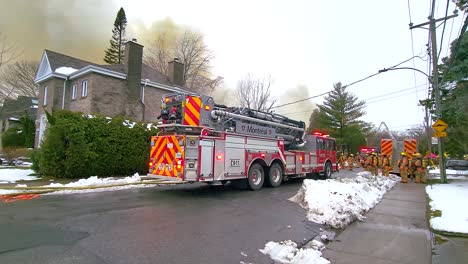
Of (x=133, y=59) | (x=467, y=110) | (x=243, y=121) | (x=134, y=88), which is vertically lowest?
(x=243, y=121)

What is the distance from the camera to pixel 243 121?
12.3 metres

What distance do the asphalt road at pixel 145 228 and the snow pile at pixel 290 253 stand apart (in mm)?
177

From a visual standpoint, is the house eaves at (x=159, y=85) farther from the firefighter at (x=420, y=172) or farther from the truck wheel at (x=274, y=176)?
the firefighter at (x=420, y=172)

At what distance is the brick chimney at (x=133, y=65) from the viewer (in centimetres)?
2484

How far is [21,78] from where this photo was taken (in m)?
45.1

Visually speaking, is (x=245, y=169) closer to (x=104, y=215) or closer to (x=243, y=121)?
(x=243, y=121)

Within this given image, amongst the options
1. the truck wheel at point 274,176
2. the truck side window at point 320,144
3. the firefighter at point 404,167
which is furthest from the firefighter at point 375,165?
the truck wheel at point 274,176

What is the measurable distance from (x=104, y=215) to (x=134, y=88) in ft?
63.6

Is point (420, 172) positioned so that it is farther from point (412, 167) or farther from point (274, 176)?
point (274, 176)

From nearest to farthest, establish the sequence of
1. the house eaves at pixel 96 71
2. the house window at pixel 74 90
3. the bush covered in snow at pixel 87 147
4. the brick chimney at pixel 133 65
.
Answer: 1. the bush covered in snow at pixel 87 147
2. the house eaves at pixel 96 71
3. the brick chimney at pixel 133 65
4. the house window at pixel 74 90

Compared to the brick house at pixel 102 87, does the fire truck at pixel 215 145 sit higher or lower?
lower

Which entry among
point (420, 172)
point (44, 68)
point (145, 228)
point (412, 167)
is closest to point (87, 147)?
point (145, 228)

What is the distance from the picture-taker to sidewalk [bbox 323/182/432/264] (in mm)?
5211

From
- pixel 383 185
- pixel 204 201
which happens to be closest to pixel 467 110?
pixel 383 185
